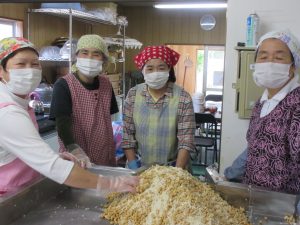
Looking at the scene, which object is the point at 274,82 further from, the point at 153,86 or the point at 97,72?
the point at 97,72

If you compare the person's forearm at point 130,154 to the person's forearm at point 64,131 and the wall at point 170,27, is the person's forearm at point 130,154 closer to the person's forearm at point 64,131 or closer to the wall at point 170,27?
the person's forearm at point 64,131

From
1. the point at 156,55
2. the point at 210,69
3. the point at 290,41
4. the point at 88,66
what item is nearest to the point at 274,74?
the point at 290,41

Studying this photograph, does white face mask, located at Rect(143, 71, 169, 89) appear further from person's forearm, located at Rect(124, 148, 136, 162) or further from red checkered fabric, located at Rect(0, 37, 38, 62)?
red checkered fabric, located at Rect(0, 37, 38, 62)

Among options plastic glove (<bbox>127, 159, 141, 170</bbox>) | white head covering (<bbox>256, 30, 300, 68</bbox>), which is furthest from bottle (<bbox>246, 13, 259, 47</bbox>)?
plastic glove (<bbox>127, 159, 141, 170</bbox>)

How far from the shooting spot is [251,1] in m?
2.38

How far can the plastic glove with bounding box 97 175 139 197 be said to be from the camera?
1.38m

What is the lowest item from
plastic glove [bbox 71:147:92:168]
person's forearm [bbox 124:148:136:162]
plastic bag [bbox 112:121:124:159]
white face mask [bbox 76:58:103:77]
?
plastic bag [bbox 112:121:124:159]

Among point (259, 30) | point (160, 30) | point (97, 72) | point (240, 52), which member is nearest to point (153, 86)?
point (97, 72)

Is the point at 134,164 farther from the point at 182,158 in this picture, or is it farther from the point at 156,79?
the point at 156,79

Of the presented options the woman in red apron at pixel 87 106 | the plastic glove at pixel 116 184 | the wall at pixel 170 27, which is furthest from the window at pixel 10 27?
the wall at pixel 170 27

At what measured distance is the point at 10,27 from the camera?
3838mm

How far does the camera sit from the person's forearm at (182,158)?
197 centimetres

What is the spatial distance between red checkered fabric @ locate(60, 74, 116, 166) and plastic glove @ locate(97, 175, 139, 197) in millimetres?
693

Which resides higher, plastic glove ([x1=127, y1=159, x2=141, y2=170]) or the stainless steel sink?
plastic glove ([x1=127, y1=159, x2=141, y2=170])
